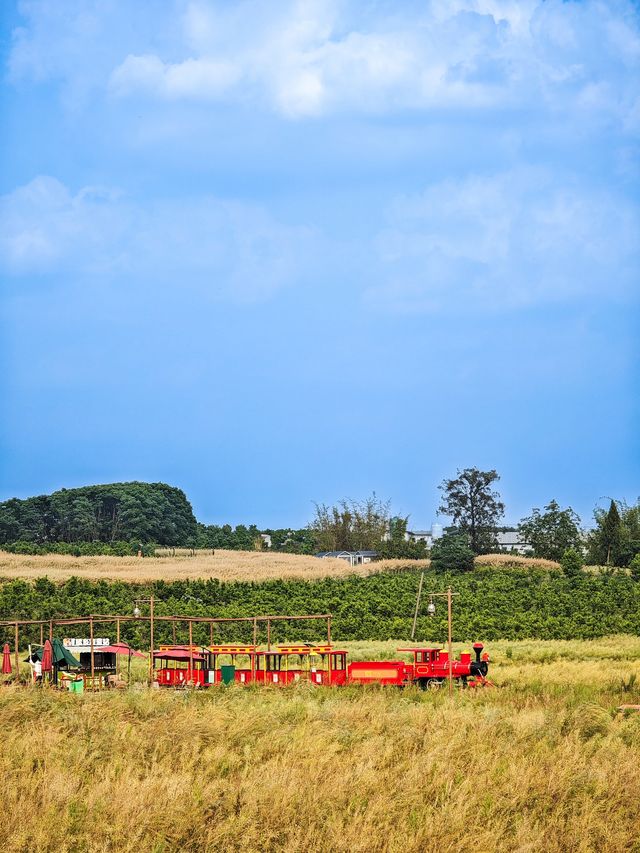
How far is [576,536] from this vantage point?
73.2m

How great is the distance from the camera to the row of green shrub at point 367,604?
42250 millimetres

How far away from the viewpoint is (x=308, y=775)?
14.2m

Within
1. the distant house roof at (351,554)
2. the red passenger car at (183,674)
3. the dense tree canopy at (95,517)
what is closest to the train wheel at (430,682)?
the red passenger car at (183,674)

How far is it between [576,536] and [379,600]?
29940 millimetres

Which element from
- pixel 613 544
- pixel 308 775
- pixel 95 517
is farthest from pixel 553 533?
pixel 308 775

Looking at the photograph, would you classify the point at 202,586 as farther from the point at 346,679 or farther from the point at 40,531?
the point at 40,531

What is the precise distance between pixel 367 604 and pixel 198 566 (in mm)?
12911

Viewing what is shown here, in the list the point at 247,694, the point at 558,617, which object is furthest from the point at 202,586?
the point at 247,694

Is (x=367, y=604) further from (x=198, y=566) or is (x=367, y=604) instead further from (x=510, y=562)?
(x=510, y=562)

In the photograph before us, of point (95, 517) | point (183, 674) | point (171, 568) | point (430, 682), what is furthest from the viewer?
point (95, 517)

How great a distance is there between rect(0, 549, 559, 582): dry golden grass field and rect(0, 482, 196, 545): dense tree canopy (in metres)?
22.5

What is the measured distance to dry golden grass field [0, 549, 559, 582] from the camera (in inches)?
2048

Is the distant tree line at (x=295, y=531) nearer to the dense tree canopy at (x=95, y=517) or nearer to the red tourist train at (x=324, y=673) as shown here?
the dense tree canopy at (x=95, y=517)

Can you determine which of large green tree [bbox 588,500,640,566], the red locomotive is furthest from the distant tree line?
the red locomotive
